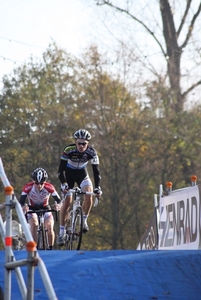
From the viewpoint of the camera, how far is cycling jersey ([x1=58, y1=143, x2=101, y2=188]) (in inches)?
584

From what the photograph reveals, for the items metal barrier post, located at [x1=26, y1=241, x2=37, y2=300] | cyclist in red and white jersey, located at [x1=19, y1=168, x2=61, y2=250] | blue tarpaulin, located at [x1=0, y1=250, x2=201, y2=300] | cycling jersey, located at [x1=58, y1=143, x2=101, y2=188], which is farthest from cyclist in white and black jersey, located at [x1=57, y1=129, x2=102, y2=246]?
metal barrier post, located at [x1=26, y1=241, x2=37, y2=300]

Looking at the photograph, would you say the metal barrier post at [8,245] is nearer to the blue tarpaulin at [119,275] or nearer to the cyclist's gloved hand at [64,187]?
the blue tarpaulin at [119,275]

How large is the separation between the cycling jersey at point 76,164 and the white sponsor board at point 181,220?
158 cm

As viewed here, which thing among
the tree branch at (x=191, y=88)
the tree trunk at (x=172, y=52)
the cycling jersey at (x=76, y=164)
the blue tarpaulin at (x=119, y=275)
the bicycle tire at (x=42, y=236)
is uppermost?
the tree trunk at (x=172, y=52)

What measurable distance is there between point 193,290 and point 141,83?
109ft

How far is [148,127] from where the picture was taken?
4441 centimetres

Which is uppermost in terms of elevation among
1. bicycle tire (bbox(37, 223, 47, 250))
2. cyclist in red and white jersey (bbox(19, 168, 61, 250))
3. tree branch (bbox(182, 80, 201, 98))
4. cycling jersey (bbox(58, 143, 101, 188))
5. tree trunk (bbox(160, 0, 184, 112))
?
tree trunk (bbox(160, 0, 184, 112))

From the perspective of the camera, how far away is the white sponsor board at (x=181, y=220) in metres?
14.7

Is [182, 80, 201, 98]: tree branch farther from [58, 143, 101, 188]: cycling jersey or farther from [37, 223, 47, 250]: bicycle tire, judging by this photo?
[37, 223, 47, 250]: bicycle tire

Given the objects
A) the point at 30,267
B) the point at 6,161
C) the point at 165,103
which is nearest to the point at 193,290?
the point at 30,267

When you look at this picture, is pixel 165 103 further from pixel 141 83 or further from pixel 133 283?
pixel 133 283

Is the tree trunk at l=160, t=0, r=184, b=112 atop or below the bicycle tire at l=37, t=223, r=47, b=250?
atop

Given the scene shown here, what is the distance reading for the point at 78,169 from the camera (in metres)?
15.1

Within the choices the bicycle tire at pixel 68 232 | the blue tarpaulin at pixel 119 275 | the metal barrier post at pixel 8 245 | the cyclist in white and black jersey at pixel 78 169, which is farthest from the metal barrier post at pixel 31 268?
the bicycle tire at pixel 68 232
